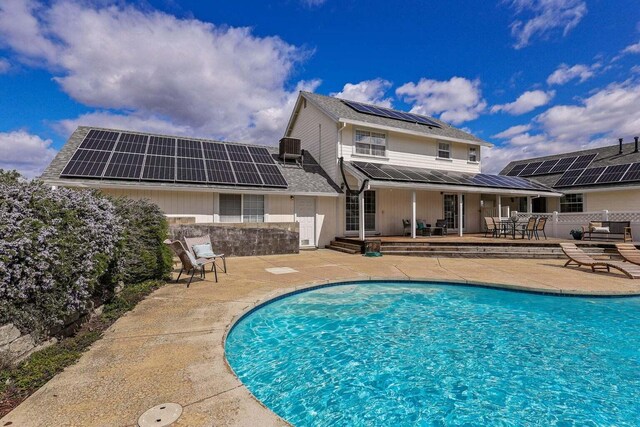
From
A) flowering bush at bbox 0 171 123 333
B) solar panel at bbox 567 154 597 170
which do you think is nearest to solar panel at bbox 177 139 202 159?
flowering bush at bbox 0 171 123 333

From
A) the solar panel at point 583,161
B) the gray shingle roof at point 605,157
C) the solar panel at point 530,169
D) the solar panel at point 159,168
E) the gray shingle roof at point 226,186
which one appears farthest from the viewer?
the solar panel at point 530,169

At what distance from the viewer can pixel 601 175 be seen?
1956 centimetres

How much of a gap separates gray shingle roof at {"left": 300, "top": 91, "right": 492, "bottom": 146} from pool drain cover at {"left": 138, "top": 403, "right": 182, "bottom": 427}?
14601 mm

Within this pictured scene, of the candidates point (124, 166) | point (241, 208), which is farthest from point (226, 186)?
point (124, 166)

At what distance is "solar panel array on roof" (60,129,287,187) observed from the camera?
12.4 m

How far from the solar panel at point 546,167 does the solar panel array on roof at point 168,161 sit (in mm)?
21702

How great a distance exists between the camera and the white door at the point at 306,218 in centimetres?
1516

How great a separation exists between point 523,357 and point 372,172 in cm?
1094

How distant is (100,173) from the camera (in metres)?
12.0

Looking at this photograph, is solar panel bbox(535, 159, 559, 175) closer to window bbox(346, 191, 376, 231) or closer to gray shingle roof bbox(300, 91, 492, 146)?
gray shingle roof bbox(300, 91, 492, 146)

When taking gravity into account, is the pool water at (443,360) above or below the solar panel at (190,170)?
below

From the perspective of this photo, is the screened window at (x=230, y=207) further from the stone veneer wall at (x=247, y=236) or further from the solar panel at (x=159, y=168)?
the solar panel at (x=159, y=168)

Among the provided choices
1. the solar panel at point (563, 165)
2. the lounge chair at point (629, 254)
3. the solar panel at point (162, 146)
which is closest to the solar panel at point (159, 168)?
the solar panel at point (162, 146)

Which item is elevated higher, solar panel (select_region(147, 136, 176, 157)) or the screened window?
solar panel (select_region(147, 136, 176, 157))
